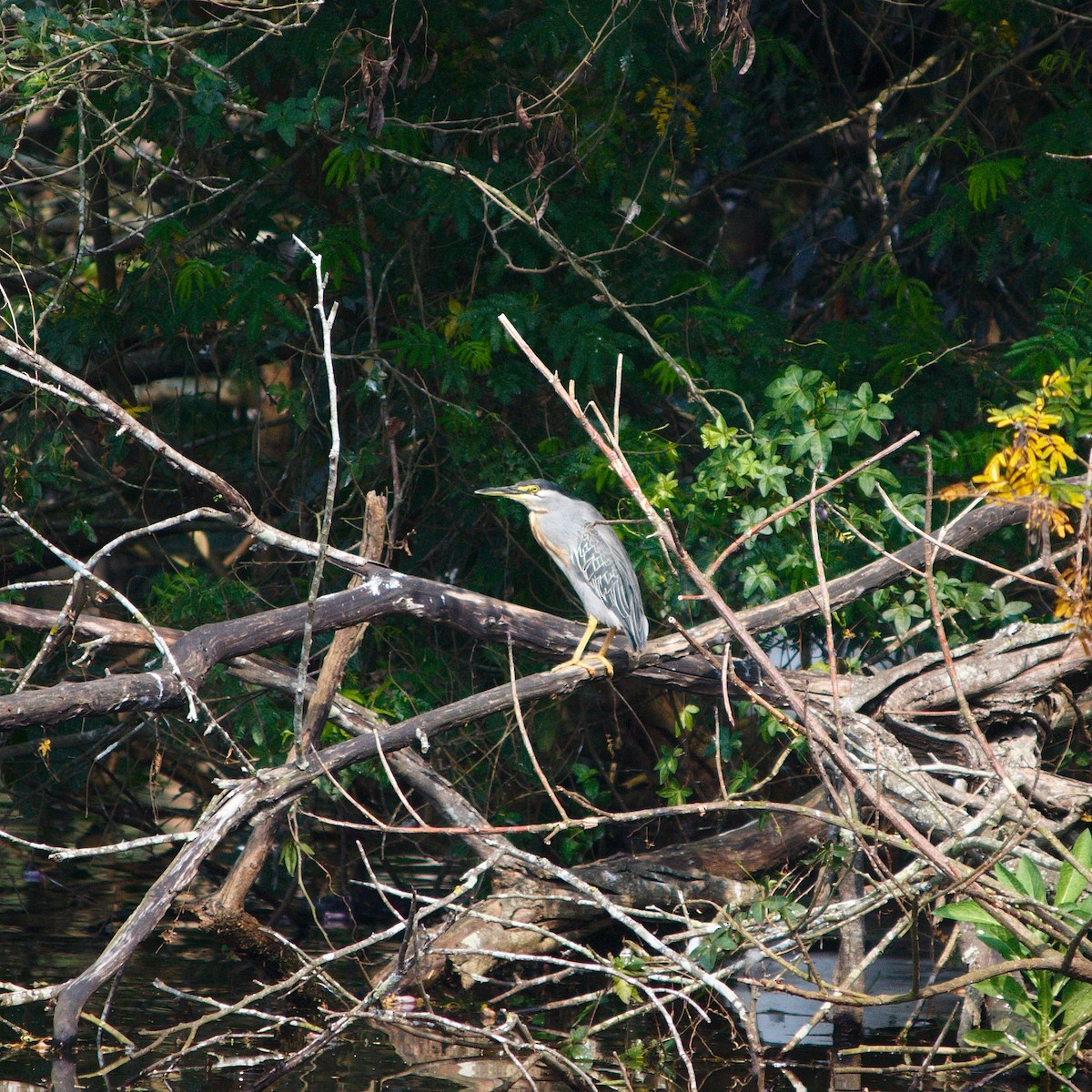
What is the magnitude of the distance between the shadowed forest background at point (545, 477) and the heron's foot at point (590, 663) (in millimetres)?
27

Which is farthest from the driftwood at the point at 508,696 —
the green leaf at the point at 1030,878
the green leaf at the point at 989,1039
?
the green leaf at the point at 989,1039

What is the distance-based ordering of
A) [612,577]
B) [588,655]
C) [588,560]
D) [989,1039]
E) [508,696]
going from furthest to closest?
[588,560] < [612,577] < [588,655] < [508,696] < [989,1039]

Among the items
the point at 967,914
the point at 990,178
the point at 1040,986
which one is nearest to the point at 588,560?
the point at 967,914

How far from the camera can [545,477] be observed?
5.35 meters

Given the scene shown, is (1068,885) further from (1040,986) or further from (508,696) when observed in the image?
(508,696)

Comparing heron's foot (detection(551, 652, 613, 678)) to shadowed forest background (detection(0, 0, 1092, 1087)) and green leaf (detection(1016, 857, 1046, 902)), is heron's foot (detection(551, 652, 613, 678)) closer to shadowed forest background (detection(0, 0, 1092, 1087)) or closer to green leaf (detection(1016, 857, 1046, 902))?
shadowed forest background (detection(0, 0, 1092, 1087))

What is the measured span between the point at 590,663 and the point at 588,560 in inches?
20.4

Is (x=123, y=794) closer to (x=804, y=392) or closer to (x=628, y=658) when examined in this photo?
(x=628, y=658)

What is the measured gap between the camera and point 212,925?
4.47m

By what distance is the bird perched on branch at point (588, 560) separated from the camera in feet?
14.6

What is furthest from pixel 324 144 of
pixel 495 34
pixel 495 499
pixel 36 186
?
pixel 36 186

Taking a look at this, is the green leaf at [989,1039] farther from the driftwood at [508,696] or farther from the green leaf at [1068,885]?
the driftwood at [508,696]

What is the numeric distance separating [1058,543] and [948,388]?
0.78 metres

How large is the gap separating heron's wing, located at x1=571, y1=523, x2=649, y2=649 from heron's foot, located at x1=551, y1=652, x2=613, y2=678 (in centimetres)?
15
